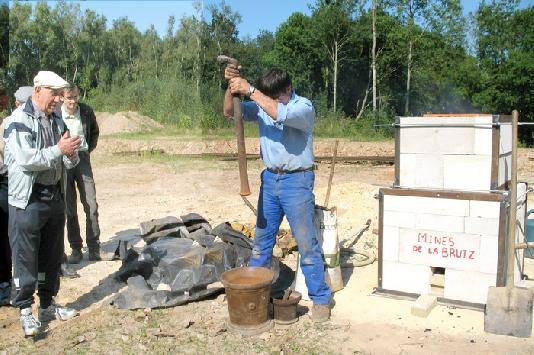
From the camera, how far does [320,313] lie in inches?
162

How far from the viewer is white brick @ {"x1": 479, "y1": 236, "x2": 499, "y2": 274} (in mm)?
4129

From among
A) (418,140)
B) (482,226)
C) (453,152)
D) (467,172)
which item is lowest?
(482,226)

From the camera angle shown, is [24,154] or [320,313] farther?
[320,313]

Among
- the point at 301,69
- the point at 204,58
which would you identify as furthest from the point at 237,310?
the point at 204,58

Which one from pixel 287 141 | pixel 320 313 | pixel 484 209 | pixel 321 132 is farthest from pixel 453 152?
pixel 321 132

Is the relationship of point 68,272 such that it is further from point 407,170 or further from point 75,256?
point 407,170

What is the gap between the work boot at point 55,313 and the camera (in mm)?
4305

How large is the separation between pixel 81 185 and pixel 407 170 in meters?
3.54

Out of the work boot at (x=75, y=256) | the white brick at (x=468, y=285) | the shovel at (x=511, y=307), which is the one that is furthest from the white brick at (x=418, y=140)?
the work boot at (x=75, y=256)

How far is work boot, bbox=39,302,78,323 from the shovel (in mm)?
3358

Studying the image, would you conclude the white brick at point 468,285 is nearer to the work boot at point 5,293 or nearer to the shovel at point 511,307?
the shovel at point 511,307

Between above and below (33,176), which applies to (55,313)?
below

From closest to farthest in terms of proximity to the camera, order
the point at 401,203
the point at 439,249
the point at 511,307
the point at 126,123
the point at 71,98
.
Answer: the point at 511,307, the point at 439,249, the point at 401,203, the point at 71,98, the point at 126,123

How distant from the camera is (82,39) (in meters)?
42.9
